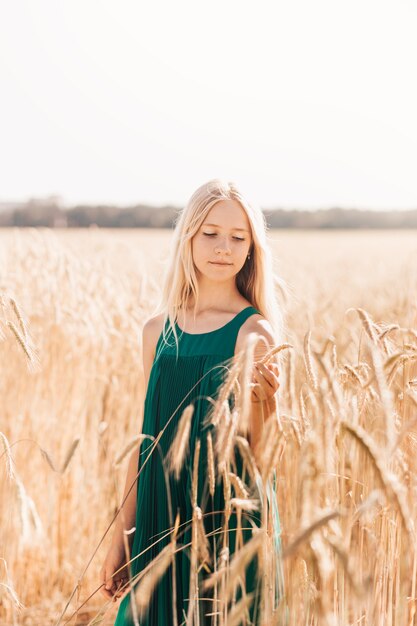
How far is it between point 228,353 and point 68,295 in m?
2.08

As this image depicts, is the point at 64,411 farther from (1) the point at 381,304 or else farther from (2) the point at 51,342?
(1) the point at 381,304

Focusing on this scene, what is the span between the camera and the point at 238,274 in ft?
6.95

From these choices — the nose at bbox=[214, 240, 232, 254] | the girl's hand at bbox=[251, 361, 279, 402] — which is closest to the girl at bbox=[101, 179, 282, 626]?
the nose at bbox=[214, 240, 232, 254]

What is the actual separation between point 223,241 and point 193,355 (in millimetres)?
304

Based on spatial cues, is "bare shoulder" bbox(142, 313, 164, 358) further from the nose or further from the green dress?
the nose

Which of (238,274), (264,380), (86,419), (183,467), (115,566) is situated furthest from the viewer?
Result: (86,419)

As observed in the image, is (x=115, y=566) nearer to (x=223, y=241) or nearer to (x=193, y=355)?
(x=193, y=355)

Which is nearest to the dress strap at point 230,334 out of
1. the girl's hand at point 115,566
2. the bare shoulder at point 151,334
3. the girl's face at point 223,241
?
the girl's face at point 223,241

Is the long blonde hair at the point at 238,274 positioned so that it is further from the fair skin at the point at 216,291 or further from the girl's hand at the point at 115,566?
the girl's hand at the point at 115,566

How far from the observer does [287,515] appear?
1570 millimetres

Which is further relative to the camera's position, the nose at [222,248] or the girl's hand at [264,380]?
the nose at [222,248]

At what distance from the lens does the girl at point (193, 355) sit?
6.19ft

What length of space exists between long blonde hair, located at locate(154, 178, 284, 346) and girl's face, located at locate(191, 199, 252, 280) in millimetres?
19

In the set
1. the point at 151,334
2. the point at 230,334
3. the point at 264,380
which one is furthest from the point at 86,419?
the point at 264,380
